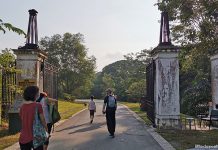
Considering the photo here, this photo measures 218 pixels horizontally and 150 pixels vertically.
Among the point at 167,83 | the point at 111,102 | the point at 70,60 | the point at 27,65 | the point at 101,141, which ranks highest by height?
the point at 70,60

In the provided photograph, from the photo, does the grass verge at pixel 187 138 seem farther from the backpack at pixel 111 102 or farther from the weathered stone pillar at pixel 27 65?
the weathered stone pillar at pixel 27 65

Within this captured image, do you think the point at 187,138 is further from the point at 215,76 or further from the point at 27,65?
the point at 27,65

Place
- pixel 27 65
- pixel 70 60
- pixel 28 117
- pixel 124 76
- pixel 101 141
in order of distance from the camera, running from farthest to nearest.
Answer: pixel 124 76 < pixel 70 60 < pixel 27 65 < pixel 101 141 < pixel 28 117

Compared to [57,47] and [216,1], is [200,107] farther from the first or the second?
[57,47]

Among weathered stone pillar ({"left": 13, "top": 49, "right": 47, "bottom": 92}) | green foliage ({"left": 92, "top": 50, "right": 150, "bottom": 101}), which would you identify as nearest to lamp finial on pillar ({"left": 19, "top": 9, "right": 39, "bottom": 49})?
weathered stone pillar ({"left": 13, "top": 49, "right": 47, "bottom": 92})

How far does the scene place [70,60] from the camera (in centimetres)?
6231

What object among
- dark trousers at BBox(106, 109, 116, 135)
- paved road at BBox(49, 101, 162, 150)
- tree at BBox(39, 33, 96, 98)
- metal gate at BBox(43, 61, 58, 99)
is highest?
tree at BBox(39, 33, 96, 98)

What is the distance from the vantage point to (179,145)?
1159 cm

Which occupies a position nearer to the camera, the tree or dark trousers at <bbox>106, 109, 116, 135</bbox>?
dark trousers at <bbox>106, 109, 116, 135</bbox>

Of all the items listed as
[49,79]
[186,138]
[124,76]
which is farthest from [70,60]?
[186,138]

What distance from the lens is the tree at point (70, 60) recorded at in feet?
203

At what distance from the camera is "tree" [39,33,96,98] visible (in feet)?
203

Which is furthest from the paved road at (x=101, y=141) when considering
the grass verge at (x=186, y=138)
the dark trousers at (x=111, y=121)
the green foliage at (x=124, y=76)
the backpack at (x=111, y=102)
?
the green foliage at (x=124, y=76)

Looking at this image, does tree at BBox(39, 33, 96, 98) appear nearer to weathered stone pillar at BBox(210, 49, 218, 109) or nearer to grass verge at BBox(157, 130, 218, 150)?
weathered stone pillar at BBox(210, 49, 218, 109)
